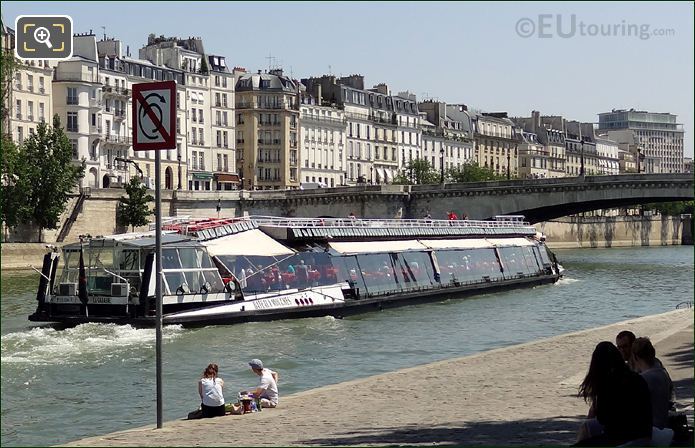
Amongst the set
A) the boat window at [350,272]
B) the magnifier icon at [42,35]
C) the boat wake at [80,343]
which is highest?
the magnifier icon at [42,35]

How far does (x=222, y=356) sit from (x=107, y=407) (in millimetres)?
6727

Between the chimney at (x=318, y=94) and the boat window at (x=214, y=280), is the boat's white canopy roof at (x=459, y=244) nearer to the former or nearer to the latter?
the boat window at (x=214, y=280)

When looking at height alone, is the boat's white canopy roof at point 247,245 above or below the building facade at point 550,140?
below

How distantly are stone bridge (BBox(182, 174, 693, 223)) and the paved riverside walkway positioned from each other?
59.7 m

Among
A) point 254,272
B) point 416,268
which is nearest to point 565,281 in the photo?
point 416,268

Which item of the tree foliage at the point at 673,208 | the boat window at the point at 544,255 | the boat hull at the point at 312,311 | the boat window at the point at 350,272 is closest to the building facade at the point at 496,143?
the tree foliage at the point at 673,208

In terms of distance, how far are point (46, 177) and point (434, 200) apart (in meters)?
28.9

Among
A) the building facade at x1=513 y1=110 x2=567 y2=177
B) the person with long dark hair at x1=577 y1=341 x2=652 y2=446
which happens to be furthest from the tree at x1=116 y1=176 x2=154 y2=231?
the building facade at x1=513 y1=110 x2=567 y2=177

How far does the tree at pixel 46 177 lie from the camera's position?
70.5m

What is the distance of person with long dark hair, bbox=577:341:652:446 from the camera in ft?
35.1

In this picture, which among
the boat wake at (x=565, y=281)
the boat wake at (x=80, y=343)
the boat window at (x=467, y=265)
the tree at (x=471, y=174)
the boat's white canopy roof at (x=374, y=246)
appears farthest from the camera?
the tree at (x=471, y=174)

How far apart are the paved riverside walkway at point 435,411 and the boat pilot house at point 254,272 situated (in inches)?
459

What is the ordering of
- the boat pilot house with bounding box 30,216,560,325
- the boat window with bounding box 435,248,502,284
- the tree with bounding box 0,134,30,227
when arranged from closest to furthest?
the boat pilot house with bounding box 30,216,560,325 → the boat window with bounding box 435,248,502,284 → the tree with bounding box 0,134,30,227

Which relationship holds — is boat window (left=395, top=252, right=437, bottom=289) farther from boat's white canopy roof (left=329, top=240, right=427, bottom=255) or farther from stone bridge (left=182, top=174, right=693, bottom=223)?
stone bridge (left=182, top=174, right=693, bottom=223)
